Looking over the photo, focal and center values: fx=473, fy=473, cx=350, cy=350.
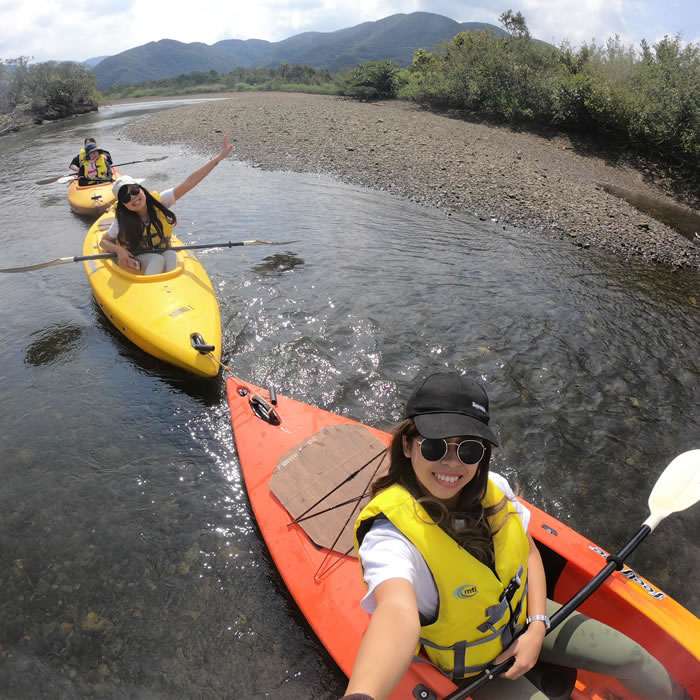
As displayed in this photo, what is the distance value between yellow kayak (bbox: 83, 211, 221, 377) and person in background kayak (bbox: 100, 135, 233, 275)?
0.55 feet

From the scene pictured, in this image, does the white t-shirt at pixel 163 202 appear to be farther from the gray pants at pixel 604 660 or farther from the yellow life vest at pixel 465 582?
the gray pants at pixel 604 660

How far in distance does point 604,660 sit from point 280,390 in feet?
11.4

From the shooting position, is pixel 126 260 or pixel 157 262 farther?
pixel 157 262

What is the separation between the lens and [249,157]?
46.0 ft

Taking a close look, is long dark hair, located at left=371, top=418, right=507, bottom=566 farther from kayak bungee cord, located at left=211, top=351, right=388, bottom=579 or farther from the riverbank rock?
the riverbank rock

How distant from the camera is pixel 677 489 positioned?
255 centimetres

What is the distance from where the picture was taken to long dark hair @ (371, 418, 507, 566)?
5.43 feet

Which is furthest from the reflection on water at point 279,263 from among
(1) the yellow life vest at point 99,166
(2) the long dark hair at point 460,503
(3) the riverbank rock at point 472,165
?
(2) the long dark hair at point 460,503

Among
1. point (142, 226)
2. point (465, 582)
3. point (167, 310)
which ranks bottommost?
point (465, 582)

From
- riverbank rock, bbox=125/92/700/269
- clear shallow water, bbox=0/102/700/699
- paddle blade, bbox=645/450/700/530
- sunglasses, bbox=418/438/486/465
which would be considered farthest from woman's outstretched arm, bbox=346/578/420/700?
riverbank rock, bbox=125/92/700/269

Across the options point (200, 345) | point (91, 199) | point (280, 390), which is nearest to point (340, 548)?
point (280, 390)

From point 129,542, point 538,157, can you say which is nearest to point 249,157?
point 538,157

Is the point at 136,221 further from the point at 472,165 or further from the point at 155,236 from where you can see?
the point at 472,165

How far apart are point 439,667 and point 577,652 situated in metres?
0.63
